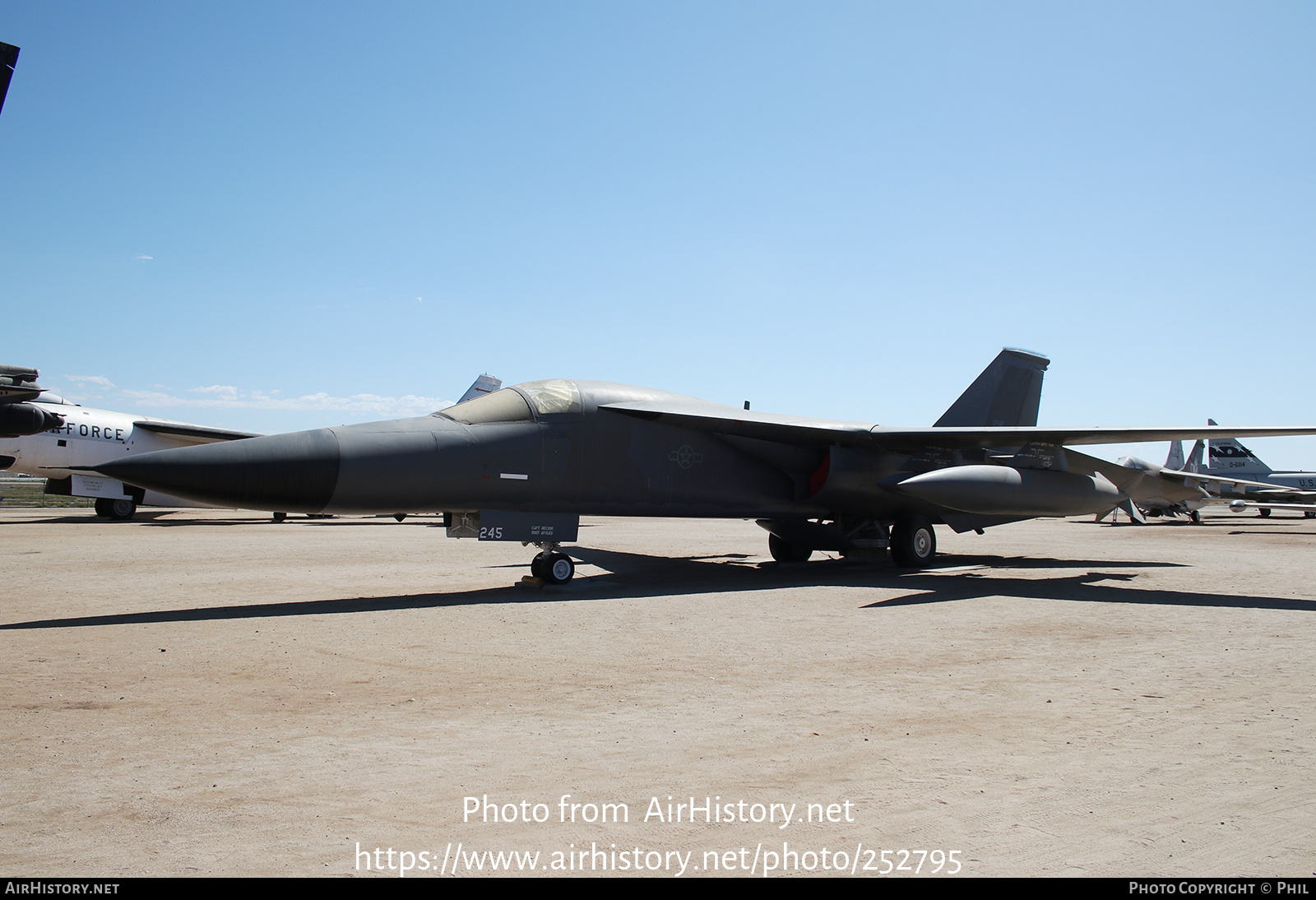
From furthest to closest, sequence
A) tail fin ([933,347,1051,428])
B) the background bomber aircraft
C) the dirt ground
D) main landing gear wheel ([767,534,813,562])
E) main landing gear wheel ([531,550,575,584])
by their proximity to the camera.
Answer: tail fin ([933,347,1051,428]), main landing gear wheel ([767,534,813,562]), main landing gear wheel ([531,550,575,584]), the background bomber aircraft, the dirt ground

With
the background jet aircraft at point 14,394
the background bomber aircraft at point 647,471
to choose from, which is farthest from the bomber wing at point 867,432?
the background jet aircraft at point 14,394

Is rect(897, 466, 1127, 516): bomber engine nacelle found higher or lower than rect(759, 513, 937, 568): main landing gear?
higher

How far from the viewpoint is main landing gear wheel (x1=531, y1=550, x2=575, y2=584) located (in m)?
9.85

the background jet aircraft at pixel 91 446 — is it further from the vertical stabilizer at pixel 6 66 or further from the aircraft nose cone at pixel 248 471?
the vertical stabilizer at pixel 6 66

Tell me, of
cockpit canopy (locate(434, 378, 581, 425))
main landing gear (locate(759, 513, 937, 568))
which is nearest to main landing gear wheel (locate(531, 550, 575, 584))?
cockpit canopy (locate(434, 378, 581, 425))

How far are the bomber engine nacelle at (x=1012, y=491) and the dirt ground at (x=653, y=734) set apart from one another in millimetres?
1662

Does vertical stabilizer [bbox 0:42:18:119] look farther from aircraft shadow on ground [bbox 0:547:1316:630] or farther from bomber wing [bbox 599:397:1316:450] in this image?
bomber wing [bbox 599:397:1316:450]

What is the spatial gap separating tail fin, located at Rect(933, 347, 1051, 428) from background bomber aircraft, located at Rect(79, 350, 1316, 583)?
186 cm

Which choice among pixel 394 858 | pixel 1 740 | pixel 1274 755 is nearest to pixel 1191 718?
pixel 1274 755

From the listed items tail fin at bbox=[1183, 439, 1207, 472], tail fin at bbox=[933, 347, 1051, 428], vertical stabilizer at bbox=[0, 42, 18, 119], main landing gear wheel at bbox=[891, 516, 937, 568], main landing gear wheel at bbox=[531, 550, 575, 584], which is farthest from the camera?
tail fin at bbox=[1183, 439, 1207, 472]

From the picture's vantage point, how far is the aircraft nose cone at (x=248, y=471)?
723 centimetres

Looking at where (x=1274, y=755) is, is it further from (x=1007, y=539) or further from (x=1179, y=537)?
(x=1179, y=537)

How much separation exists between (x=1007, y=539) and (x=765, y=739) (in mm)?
19690

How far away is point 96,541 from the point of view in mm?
16469
